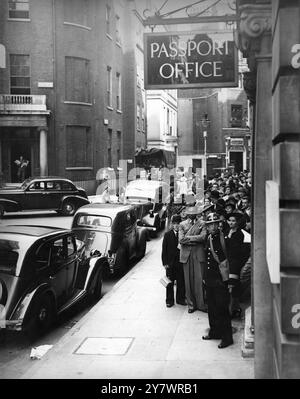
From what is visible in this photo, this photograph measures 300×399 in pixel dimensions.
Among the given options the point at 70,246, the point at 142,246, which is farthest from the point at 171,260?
the point at 142,246

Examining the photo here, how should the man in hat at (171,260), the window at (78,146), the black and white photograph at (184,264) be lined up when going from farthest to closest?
1. the window at (78,146)
2. the man in hat at (171,260)
3. the black and white photograph at (184,264)

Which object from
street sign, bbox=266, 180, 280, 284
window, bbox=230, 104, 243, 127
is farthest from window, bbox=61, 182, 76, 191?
window, bbox=230, 104, 243, 127

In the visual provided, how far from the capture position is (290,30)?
339 centimetres

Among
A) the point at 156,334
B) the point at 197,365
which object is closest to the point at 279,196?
the point at 197,365

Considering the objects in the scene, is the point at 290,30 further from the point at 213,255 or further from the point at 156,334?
the point at 156,334

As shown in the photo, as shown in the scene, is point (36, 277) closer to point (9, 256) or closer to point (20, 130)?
point (9, 256)

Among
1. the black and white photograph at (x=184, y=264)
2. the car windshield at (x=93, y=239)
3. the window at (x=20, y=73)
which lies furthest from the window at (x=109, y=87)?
the car windshield at (x=93, y=239)

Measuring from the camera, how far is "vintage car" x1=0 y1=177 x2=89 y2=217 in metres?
22.7

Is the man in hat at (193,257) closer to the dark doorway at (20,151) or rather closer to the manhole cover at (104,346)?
the manhole cover at (104,346)

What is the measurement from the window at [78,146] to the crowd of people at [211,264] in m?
22.6

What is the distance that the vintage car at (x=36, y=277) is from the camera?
291 inches

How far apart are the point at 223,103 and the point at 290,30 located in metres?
50.3

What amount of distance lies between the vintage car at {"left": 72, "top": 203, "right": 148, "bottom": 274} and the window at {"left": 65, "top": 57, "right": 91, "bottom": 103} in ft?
67.1

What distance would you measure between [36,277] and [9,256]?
1.68 ft
